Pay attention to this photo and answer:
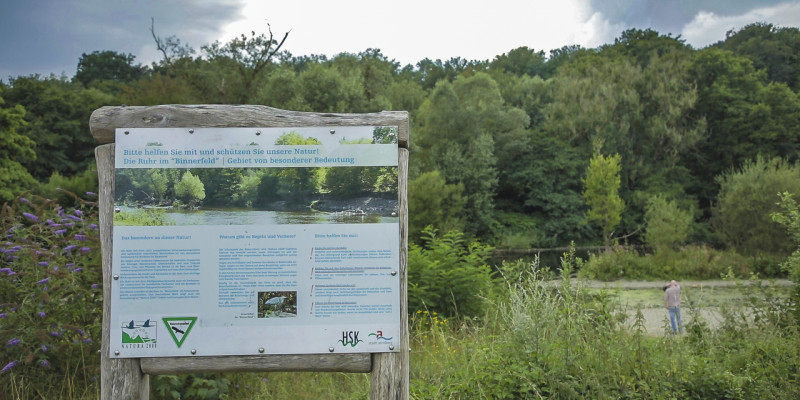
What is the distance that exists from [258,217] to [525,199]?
1684 inches

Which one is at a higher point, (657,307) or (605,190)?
(605,190)

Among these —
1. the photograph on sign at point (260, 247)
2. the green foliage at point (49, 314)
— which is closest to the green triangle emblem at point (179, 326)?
the photograph on sign at point (260, 247)

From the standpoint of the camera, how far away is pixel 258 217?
320 cm

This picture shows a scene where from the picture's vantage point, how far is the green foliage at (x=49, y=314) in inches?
196

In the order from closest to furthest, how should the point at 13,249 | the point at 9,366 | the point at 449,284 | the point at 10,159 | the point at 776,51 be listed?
the point at 9,366 < the point at 13,249 < the point at 449,284 < the point at 10,159 < the point at 776,51

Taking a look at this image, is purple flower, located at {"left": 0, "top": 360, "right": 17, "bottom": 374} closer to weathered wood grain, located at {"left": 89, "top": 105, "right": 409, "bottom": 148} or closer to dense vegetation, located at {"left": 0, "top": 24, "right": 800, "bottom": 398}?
dense vegetation, located at {"left": 0, "top": 24, "right": 800, "bottom": 398}

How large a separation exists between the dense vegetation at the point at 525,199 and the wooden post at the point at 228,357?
10.6 inches

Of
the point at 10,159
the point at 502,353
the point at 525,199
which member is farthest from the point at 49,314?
the point at 525,199

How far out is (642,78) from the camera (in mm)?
43594

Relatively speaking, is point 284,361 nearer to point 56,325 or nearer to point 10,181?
point 56,325

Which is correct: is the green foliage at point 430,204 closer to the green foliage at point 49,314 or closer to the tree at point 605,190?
the tree at point 605,190

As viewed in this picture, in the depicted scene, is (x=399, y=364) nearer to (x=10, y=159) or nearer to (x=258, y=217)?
(x=258, y=217)

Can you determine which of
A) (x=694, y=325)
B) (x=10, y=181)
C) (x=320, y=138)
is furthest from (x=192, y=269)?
(x=10, y=181)

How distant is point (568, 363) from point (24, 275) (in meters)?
4.14
